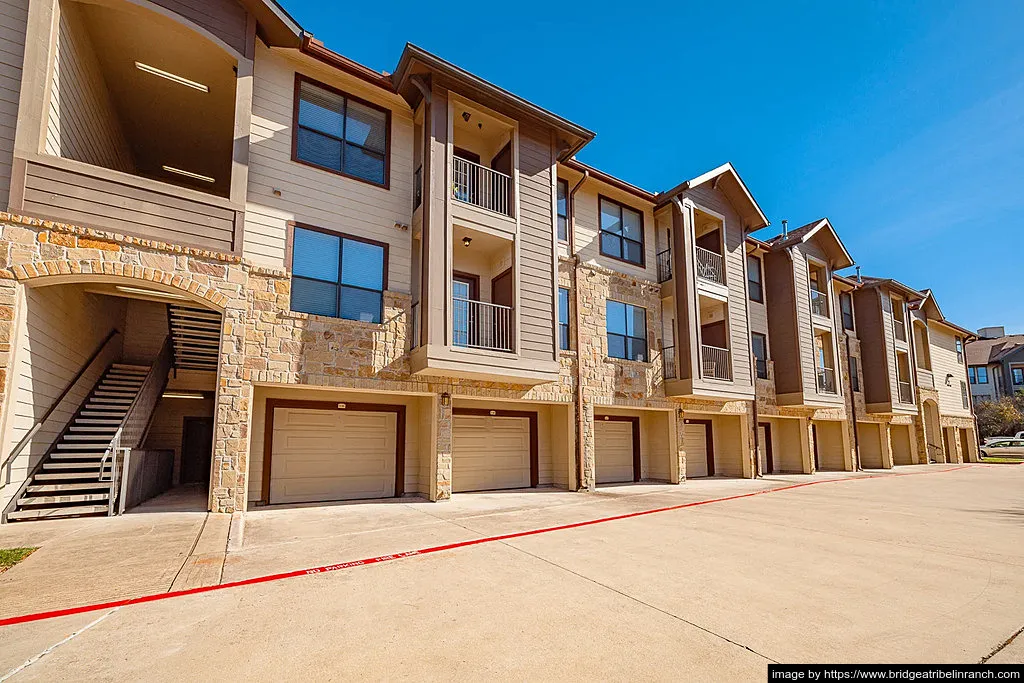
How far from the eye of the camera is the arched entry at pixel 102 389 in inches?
335

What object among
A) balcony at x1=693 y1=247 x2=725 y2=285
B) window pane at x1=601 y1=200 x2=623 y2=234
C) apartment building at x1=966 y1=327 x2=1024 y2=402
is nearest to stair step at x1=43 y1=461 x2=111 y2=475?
window pane at x1=601 y1=200 x2=623 y2=234

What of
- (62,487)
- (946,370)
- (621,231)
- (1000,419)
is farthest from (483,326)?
(1000,419)

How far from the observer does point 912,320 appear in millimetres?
29922

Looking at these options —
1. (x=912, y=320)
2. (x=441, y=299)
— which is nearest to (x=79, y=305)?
(x=441, y=299)

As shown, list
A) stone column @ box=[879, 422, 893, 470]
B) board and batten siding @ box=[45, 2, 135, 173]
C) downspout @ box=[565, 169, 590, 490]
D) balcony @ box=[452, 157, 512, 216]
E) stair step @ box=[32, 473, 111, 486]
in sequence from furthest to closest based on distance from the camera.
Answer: stone column @ box=[879, 422, 893, 470]
downspout @ box=[565, 169, 590, 490]
balcony @ box=[452, 157, 512, 216]
board and batten siding @ box=[45, 2, 135, 173]
stair step @ box=[32, 473, 111, 486]

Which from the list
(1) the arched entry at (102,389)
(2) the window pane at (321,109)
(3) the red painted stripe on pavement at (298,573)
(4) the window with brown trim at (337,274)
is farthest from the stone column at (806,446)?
(1) the arched entry at (102,389)

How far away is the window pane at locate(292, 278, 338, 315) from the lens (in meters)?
10.9

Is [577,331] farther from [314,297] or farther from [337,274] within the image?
[314,297]

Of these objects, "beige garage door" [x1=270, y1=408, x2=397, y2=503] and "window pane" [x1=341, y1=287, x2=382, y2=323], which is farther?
"beige garage door" [x1=270, y1=408, x2=397, y2=503]

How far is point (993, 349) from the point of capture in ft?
181

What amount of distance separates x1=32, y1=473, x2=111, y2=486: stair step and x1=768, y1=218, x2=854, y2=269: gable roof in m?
23.8

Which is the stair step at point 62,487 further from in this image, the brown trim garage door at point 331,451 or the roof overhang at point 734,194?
the roof overhang at point 734,194

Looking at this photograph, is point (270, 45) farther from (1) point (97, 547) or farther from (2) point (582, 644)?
(2) point (582, 644)

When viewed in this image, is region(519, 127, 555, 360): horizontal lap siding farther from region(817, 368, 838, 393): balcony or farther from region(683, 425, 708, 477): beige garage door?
region(817, 368, 838, 393): balcony
